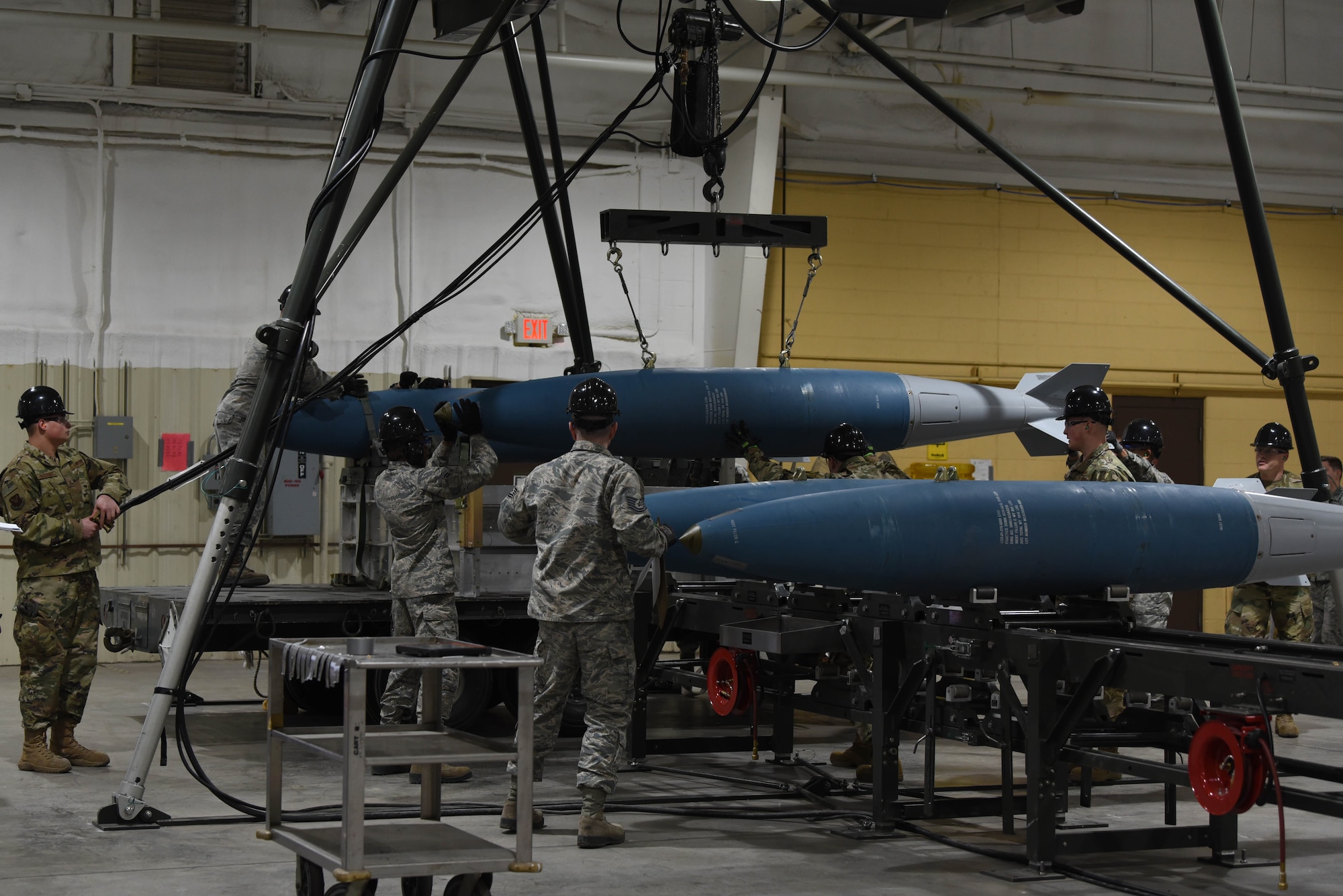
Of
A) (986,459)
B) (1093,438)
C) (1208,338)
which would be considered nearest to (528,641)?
(1093,438)

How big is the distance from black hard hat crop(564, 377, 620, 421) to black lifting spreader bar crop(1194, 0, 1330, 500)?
3.70 m

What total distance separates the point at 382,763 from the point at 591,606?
5.92 ft

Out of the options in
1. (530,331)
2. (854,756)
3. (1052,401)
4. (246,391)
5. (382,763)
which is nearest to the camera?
(382,763)

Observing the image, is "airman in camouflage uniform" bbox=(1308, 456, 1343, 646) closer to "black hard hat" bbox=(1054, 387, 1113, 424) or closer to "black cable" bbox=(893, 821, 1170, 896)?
"black hard hat" bbox=(1054, 387, 1113, 424)

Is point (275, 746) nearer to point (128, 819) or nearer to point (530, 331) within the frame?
point (128, 819)

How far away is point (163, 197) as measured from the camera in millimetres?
12594

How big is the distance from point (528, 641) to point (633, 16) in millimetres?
7543

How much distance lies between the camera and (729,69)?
1235 centimetres

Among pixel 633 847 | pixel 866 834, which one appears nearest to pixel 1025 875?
pixel 866 834

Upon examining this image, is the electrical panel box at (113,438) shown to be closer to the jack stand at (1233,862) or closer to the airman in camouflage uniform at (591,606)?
the airman in camouflage uniform at (591,606)

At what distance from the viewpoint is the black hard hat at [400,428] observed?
7363mm

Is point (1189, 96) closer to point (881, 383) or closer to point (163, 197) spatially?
point (881, 383)

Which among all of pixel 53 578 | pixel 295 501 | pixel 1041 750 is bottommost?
pixel 1041 750

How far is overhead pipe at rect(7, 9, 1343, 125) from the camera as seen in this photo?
11.4m
